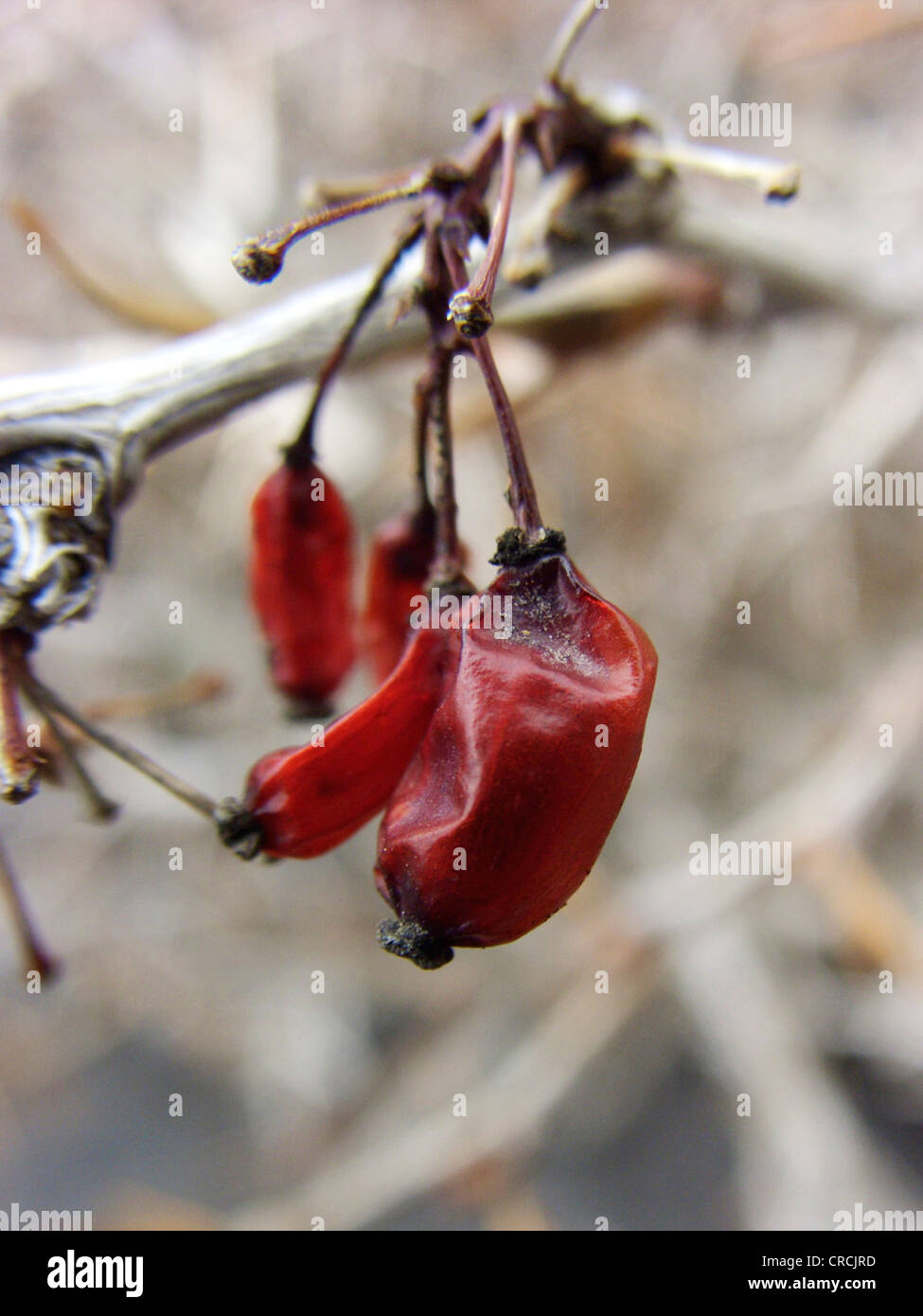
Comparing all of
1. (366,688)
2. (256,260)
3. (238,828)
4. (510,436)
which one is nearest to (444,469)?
(510,436)

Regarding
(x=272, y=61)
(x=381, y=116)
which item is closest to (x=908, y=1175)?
(x=381, y=116)

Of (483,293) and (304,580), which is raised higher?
(483,293)

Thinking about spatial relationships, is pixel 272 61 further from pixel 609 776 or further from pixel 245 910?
pixel 609 776

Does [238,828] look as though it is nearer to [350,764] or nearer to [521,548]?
[350,764]

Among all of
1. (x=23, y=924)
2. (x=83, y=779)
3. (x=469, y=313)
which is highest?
(x=469, y=313)

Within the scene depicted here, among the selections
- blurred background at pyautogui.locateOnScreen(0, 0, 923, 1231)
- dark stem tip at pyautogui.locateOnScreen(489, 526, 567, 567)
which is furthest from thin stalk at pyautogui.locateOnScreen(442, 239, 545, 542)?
blurred background at pyautogui.locateOnScreen(0, 0, 923, 1231)

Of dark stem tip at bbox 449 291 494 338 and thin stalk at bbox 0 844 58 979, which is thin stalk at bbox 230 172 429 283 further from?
thin stalk at bbox 0 844 58 979

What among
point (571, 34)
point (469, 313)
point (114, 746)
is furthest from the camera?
point (571, 34)

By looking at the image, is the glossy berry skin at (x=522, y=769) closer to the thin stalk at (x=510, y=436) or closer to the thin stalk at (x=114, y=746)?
the thin stalk at (x=510, y=436)
